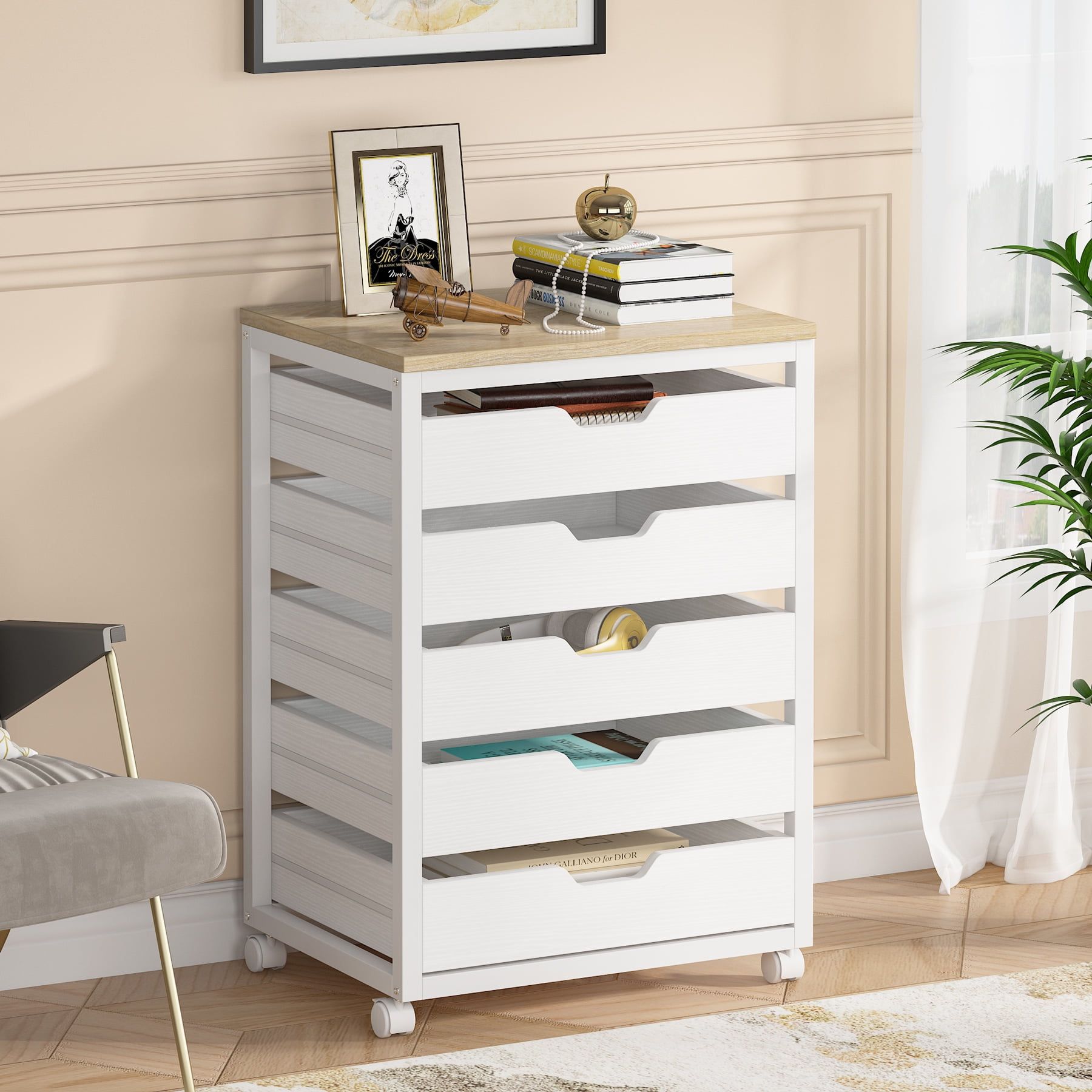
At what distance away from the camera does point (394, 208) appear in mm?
2818

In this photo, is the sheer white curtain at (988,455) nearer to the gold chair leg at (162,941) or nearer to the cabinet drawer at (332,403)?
the cabinet drawer at (332,403)

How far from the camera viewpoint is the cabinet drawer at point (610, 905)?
8.84 feet

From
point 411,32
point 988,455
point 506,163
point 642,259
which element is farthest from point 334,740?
point 988,455

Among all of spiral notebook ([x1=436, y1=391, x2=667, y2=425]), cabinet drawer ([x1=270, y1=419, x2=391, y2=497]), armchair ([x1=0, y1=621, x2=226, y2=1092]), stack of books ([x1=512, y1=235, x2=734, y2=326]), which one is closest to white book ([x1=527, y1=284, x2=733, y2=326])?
stack of books ([x1=512, y1=235, x2=734, y2=326])

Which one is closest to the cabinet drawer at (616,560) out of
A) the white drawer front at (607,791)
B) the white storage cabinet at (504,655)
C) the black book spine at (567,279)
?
the white storage cabinet at (504,655)

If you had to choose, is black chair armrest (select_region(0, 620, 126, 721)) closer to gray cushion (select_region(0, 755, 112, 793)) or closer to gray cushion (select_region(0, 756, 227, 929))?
gray cushion (select_region(0, 755, 112, 793))

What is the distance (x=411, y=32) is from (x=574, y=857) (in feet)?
4.17

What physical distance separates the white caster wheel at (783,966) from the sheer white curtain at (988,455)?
52 centimetres

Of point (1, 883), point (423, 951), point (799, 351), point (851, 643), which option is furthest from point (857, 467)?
point (1, 883)

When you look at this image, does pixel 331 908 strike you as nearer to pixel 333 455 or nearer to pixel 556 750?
pixel 556 750

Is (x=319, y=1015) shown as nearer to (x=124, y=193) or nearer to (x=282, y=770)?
(x=282, y=770)

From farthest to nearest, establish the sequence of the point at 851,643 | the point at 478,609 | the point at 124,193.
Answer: the point at 851,643 < the point at 124,193 < the point at 478,609

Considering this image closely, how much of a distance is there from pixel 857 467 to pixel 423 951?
122cm

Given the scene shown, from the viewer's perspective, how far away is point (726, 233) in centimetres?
319
